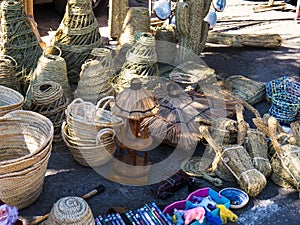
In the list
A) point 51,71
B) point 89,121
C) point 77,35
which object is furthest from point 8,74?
point 89,121

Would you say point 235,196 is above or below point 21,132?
below

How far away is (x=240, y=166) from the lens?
10.6ft

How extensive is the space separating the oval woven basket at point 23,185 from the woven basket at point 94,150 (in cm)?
44

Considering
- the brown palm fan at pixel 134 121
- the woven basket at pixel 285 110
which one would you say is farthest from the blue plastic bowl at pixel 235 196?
the woven basket at pixel 285 110

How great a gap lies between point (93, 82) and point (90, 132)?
75cm

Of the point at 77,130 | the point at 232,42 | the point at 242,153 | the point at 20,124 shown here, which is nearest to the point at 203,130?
the point at 242,153

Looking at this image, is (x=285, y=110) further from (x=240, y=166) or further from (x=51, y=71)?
(x=51, y=71)

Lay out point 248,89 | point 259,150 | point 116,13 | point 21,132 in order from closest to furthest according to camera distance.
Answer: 1. point 21,132
2. point 259,150
3. point 248,89
4. point 116,13

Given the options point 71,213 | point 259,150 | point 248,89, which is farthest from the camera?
point 248,89

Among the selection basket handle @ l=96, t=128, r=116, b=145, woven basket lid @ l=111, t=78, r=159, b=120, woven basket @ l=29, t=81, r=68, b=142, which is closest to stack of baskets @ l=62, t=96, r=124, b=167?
basket handle @ l=96, t=128, r=116, b=145

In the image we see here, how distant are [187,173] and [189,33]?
7.44ft

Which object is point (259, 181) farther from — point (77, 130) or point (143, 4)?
point (143, 4)

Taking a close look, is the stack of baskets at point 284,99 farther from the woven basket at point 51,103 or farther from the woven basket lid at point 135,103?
the woven basket at point 51,103

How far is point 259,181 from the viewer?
3.15 m
